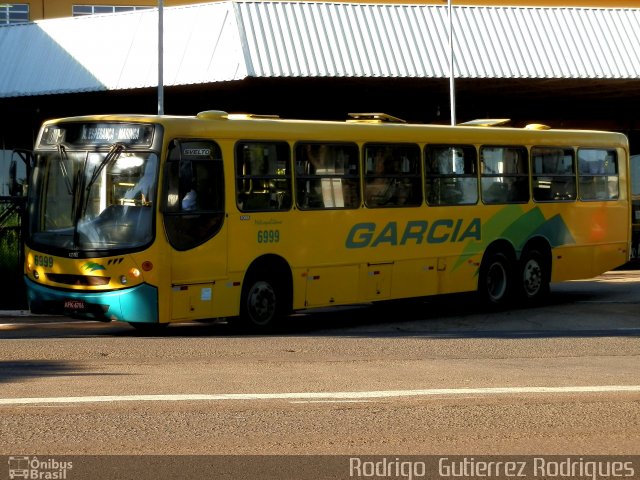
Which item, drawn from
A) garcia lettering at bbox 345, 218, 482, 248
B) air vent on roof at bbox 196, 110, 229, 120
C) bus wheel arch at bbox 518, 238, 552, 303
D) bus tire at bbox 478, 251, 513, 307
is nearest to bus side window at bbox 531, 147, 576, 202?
bus wheel arch at bbox 518, 238, 552, 303

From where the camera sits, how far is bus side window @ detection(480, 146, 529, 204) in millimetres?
20781

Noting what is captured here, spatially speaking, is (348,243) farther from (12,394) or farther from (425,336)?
(12,394)

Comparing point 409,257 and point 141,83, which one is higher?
point 141,83

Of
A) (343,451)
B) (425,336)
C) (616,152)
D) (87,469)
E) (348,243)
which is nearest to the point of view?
(87,469)

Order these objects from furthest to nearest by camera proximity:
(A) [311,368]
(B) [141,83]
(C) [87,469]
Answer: (B) [141,83] → (A) [311,368] → (C) [87,469]

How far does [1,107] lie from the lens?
4356cm

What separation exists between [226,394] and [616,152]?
14.7 meters

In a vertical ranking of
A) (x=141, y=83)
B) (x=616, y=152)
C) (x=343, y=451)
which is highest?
(x=141, y=83)

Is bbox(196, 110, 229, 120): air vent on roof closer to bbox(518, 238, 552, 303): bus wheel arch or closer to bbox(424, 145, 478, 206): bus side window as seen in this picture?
bbox(424, 145, 478, 206): bus side window

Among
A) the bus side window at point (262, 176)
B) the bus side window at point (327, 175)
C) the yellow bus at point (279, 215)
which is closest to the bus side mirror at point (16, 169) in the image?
the yellow bus at point (279, 215)

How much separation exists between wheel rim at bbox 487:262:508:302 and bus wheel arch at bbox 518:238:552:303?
1.21 ft

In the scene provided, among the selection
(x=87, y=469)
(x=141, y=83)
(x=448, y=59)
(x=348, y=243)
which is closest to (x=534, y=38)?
(x=448, y=59)

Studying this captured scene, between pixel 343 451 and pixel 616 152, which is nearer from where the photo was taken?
pixel 343 451

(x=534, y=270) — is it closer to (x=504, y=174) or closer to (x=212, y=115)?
(x=504, y=174)
